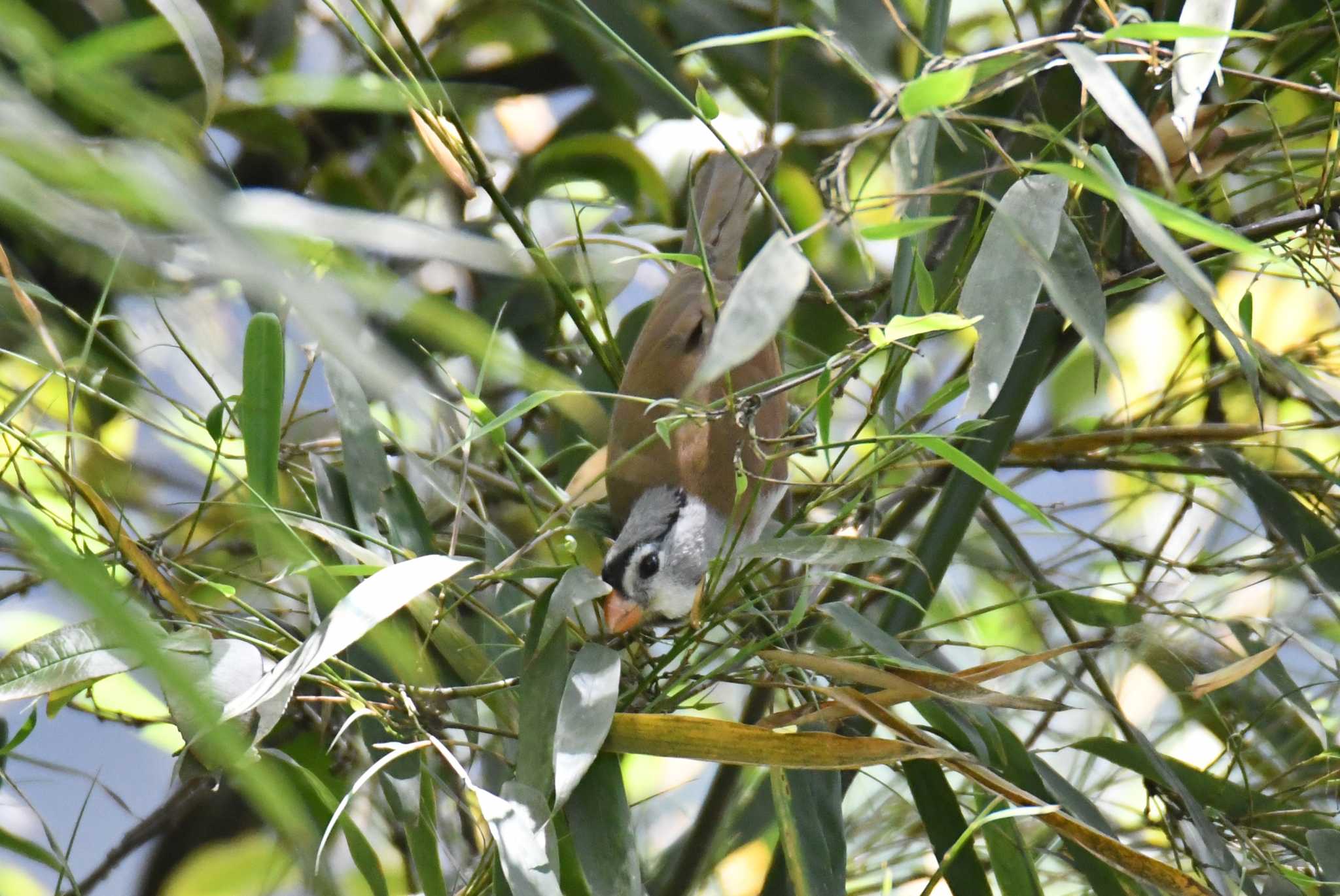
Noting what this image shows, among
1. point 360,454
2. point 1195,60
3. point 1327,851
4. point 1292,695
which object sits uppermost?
point 360,454

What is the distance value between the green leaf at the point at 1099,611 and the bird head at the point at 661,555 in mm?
392

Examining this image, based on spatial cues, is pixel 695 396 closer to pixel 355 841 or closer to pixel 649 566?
pixel 649 566

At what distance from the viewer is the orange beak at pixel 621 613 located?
121 cm

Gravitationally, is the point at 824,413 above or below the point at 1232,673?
above

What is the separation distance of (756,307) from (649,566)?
0.88m

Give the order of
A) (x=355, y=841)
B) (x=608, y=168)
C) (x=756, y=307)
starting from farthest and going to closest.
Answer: (x=608, y=168) < (x=355, y=841) < (x=756, y=307)

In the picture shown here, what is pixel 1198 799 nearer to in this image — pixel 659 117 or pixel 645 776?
pixel 645 776

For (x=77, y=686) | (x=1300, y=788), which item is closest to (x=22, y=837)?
(x=77, y=686)

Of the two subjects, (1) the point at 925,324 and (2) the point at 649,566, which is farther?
(2) the point at 649,566

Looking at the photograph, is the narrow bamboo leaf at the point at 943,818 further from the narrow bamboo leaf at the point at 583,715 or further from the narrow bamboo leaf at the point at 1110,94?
the narrow bamboo leaf at the point at 1110,94

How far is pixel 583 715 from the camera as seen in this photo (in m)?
0.79

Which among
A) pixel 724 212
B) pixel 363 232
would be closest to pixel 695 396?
pixel 724 212

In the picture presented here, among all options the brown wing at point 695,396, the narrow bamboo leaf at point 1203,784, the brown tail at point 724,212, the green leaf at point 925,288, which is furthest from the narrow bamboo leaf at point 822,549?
the brown tail at point 724,212

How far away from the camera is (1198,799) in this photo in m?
1.10
